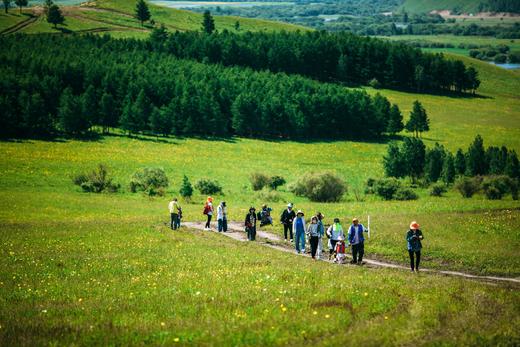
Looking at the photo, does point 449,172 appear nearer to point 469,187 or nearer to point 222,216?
point 469,187

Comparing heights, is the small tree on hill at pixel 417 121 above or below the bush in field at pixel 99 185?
above

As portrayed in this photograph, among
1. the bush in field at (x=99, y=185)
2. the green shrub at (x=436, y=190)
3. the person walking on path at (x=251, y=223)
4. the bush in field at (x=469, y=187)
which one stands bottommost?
the bush in field at (x=99, y=185)

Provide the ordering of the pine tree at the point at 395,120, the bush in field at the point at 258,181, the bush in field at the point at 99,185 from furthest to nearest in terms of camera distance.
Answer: the pine tree at the point at 395,120 < the bush in field at the point at 258,181 < the bush in field at the point at 99,185

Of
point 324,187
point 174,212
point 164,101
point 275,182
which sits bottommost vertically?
point 275,182

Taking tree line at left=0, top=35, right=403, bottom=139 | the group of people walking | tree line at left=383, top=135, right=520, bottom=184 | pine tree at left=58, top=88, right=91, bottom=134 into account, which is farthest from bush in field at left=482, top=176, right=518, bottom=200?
pine tree at left=58, top=88, right=91, bottom=134

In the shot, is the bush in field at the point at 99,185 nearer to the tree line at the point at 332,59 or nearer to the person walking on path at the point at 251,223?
the person walking on path at the point at 251,223

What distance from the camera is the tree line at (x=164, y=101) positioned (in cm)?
10938

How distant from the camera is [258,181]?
75188mm

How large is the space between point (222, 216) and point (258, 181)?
39.1 m

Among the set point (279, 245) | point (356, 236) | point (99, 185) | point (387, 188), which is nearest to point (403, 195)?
point (387, 188)

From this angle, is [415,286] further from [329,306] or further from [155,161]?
[155,161]

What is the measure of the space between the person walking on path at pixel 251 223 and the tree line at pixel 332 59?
142 m

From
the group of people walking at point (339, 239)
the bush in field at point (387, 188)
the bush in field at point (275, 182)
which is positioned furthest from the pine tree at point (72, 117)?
the group of people walking at point (339, 239)

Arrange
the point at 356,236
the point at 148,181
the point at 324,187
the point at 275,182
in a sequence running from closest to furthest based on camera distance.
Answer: the point at 356,236 → the point at 324,187 → the point at 148,181 → the point at 275,182
